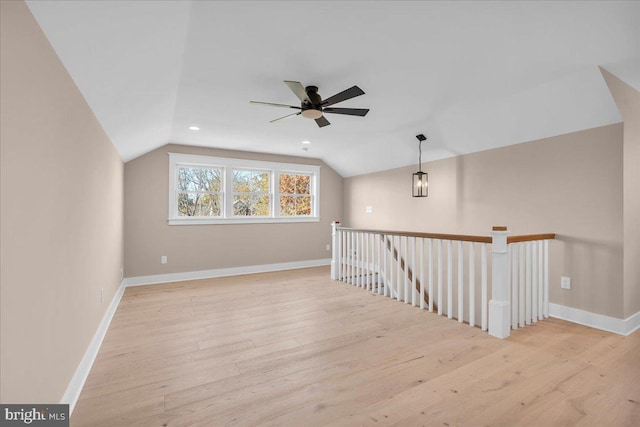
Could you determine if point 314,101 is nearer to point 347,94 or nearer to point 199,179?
point 347,94

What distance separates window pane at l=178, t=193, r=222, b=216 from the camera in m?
5.57

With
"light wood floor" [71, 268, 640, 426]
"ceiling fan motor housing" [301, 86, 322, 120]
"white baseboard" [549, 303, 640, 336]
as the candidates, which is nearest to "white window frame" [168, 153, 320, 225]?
"light wood floor" [71, 268, 640, 426]

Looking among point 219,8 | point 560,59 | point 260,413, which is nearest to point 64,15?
point 219,8

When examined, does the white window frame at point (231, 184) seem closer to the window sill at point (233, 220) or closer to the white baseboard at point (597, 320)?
the window sill at point (233, 220)

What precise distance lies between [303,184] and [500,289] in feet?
15.7

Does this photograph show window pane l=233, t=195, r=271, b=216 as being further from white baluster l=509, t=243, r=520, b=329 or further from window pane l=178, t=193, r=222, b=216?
white baluster l=509, t=243, r=520, b=329

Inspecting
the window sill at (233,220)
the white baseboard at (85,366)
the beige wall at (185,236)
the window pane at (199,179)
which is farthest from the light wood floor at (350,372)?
the window pane at (199,179)

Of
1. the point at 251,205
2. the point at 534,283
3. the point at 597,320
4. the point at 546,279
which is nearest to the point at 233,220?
the point at 251,205

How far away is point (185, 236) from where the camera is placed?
547 cm

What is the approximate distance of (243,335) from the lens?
2.93m

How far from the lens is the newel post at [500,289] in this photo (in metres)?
2.81

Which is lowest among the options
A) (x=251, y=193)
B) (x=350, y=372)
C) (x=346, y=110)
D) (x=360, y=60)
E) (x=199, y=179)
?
(x=350, y=372)

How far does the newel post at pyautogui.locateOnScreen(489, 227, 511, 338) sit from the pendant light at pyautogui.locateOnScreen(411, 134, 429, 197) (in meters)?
2.16

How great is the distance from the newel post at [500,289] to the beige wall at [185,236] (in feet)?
14.1
